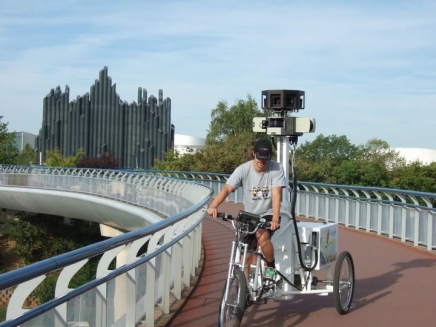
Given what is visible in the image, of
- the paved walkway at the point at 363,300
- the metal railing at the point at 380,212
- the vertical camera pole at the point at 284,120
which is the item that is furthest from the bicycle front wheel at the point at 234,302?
the metal railing at the point at 380,212

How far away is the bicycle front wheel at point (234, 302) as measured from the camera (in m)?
6.47

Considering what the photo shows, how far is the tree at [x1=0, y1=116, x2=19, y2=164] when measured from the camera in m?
67.6

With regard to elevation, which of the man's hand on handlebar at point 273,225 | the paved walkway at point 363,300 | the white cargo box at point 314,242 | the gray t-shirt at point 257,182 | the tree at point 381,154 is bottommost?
the paved walkway at point 363,300

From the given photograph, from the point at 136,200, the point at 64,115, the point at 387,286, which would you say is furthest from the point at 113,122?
the point at 387,286

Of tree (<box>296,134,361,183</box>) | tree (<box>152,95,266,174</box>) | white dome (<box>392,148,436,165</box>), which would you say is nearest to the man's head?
tree (<box>152,95,266,174</box>)

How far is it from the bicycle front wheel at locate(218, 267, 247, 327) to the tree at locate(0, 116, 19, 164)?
63250 millimetres

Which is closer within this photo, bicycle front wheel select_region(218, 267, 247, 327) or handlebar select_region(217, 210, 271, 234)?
bicycle front wheel select_region(218, 267, 247, 327)

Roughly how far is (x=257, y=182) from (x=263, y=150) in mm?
370

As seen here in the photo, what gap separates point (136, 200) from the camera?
28.9 metres

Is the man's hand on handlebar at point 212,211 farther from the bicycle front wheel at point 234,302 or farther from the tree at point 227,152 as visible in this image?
the tree at point 227,152

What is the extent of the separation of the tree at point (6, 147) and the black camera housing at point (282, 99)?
60.9 metres

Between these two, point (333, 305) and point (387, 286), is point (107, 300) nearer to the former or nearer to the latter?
point (333, 305)

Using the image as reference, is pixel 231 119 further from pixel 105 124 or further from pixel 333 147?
pixel 105 124

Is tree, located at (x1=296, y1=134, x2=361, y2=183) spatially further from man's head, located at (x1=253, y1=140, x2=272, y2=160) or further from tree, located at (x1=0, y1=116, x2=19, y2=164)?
man's head, located at (x1=253, y1=140, x2=272, y2=160)
